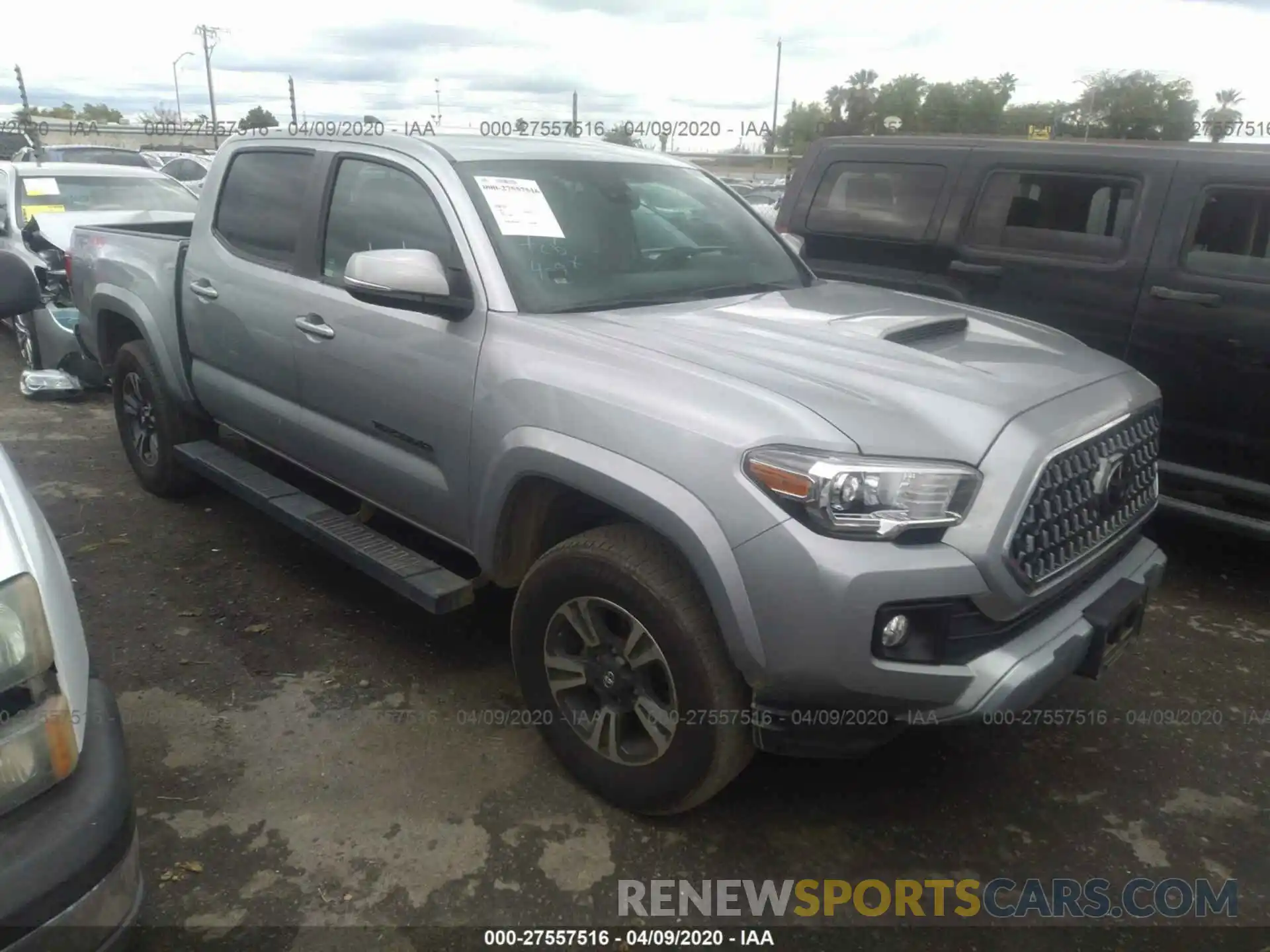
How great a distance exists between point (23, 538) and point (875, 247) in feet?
15.0

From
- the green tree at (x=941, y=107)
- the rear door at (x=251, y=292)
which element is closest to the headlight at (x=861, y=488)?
the rear door at (x=251, y=292)

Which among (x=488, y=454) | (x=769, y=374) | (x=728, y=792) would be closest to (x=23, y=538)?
(x=488, y=454)

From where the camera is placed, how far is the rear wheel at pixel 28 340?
7.20 m

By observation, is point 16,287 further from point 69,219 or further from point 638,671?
point 69,219

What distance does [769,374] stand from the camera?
239cm

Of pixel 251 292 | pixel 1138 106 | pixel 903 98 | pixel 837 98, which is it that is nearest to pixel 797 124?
pixel 837 98

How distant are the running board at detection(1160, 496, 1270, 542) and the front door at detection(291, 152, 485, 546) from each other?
3.16 meters

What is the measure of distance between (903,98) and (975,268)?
56.2 ft

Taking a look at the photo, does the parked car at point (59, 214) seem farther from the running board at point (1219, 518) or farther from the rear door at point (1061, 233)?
the running board at point (1219, 518)

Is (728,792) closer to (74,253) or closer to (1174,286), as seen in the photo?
(1174,286)

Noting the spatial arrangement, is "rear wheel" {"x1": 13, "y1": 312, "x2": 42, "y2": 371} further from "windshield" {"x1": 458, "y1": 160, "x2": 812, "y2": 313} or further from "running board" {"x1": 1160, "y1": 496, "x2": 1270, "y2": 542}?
"running board" {"x1": 1160, "y1": 496, "x2": 1270, "y2": 542}

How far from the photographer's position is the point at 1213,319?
415 centimetres

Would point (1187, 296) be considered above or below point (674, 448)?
above

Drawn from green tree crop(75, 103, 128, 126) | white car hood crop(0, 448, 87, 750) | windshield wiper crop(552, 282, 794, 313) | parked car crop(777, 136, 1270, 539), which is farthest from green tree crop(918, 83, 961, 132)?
green tree crop(75, 103, 128, 126)
